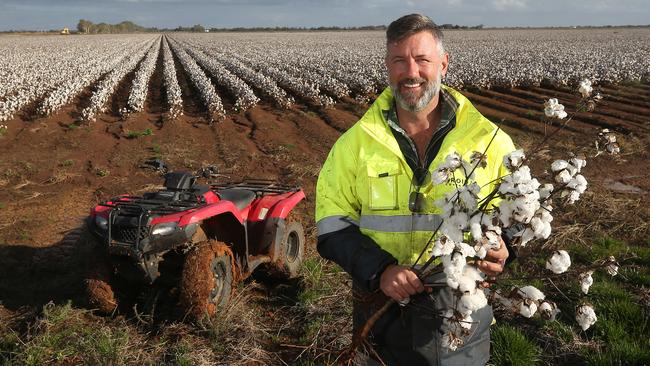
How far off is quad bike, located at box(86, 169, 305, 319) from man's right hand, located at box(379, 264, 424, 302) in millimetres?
2272

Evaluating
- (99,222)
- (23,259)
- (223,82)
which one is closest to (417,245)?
(99,222)

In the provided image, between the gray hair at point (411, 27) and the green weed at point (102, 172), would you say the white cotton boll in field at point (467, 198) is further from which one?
the green weed at point (102, 172)

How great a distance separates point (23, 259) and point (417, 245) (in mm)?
5045

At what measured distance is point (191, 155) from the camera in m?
10.7

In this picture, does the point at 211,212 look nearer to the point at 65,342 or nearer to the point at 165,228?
the point at 165,228

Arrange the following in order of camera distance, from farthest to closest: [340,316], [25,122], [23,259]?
[25,122], [23,259], [340,316]

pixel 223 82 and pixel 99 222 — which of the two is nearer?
pixel 99 222

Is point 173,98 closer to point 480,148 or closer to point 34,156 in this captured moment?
point 34,156

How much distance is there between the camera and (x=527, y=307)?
5.83 feet

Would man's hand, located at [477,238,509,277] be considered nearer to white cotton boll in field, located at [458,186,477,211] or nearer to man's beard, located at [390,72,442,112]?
white cotton boll in field, located at [458,186,477,211]

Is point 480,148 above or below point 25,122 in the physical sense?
above

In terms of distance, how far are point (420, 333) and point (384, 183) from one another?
659 millimetres

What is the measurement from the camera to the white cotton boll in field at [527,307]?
1.77m

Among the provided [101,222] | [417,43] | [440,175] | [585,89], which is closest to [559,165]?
[585,89]
